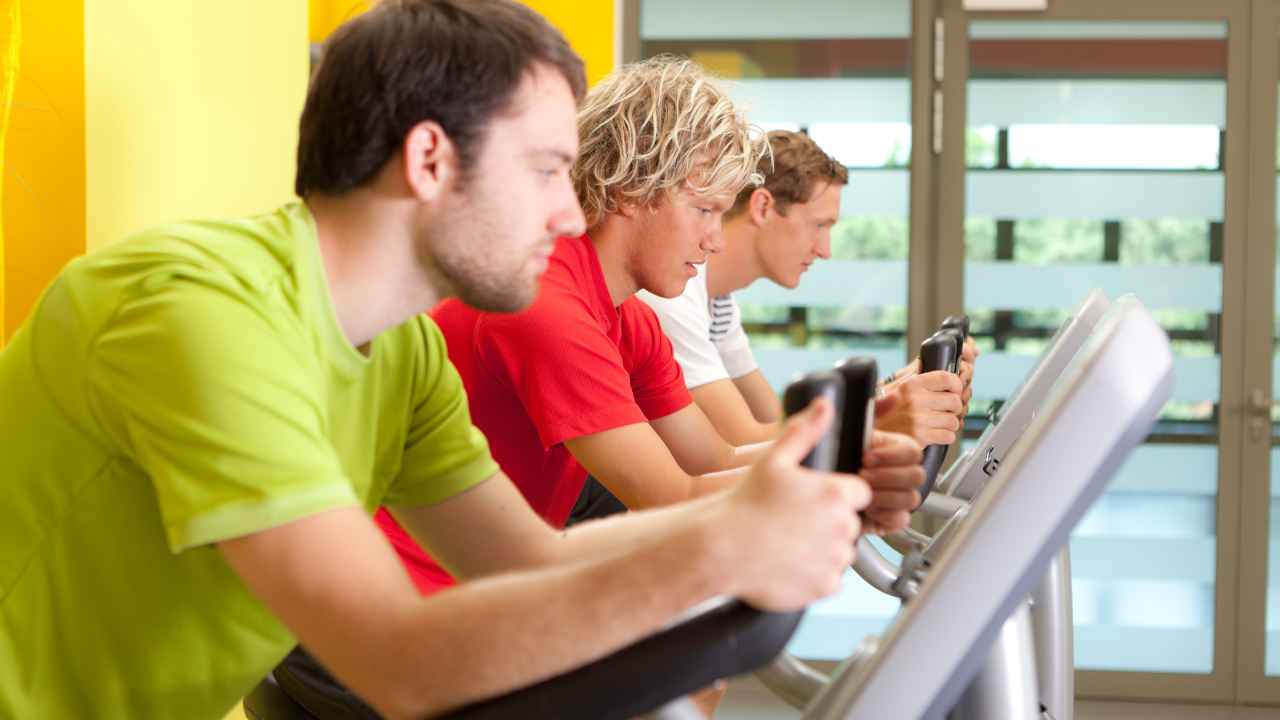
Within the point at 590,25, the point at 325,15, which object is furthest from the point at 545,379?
the point at 325,15

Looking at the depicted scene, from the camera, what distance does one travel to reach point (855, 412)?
0.98 m

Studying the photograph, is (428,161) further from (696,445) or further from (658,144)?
(696,445)

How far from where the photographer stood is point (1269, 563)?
450 cm

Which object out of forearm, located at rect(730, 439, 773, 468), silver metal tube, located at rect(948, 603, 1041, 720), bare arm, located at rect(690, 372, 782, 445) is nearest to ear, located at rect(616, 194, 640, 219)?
forearm, located at rect(730, 439, 773, 468)

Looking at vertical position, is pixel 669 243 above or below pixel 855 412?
above

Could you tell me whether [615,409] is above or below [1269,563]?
above

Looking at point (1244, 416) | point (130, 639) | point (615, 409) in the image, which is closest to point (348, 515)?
point (130, 639)

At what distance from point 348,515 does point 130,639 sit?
32cm

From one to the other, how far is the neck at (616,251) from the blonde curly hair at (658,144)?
0.06 feet

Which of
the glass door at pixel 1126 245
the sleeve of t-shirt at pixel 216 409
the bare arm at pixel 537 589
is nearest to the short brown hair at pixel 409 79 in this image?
the sleeve of t-shirt at pixel 216 409

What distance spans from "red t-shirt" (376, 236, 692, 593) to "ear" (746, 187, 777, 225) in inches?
40.5

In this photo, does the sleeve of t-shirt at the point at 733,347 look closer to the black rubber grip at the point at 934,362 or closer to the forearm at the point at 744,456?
the forearm at the point at 744,456

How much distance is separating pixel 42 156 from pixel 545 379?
0.94 m

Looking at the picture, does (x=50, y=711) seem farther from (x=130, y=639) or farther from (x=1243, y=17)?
(x=1243, y=17)
